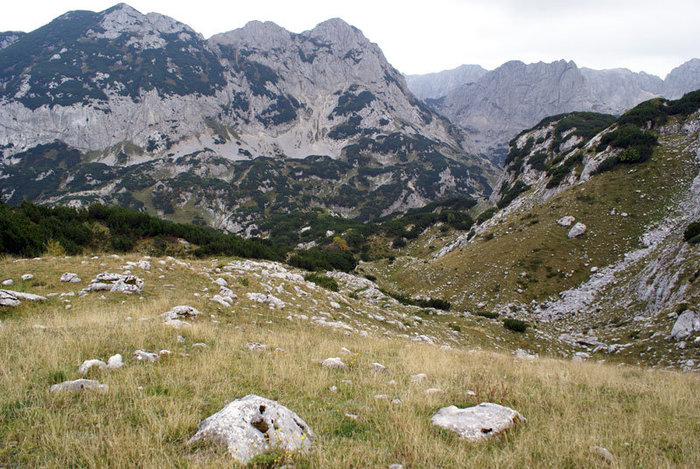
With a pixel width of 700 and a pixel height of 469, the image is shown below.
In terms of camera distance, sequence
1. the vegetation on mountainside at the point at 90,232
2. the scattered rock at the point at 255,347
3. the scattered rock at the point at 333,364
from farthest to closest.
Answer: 1. the vegetation on mountainside at the point at 90,232
2. the scattered rock at the point at 255,347
3. the scattered rock at the point at 333,364

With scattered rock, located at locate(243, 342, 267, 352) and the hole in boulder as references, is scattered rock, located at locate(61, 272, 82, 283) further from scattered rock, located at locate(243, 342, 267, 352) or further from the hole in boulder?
the hole in boulder

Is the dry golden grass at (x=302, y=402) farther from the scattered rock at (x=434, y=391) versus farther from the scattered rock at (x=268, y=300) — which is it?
the scattered rock at (x=268, y=300)

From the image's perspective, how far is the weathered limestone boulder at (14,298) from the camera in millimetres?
9227

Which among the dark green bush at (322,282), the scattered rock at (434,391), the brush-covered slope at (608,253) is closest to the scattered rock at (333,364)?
the scattered rock at (434,391)

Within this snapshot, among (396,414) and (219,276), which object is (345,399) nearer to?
(396,414)

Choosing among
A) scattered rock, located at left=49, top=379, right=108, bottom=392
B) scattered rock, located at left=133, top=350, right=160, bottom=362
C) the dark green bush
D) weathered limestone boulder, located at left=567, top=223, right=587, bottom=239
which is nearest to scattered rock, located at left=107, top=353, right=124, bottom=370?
scattered rock, located at left=133, top=350, right=160, bottom=362

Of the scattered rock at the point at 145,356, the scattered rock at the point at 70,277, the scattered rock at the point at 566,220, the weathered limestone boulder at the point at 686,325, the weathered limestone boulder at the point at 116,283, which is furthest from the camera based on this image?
the scattered rock at the point at 566,220

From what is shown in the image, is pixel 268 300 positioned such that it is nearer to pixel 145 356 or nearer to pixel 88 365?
pixel 145 356

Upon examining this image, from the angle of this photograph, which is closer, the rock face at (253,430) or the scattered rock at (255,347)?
the rock face at (253,430)

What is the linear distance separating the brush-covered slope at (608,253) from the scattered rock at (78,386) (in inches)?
771

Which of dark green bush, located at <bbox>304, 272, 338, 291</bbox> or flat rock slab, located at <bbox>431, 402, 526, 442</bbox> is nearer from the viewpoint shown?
flat rock slab, located at <bbox>431, 402, 526, 442</bbox>

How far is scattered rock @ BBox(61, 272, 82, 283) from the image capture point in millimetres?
12094

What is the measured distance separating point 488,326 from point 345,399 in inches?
745

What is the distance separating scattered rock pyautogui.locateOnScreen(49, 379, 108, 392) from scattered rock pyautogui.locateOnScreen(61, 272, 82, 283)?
999 cm
